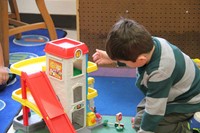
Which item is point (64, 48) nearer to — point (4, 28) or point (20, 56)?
point (4, 28)

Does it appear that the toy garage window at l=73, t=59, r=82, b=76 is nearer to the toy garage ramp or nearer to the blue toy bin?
the toy garage ramp

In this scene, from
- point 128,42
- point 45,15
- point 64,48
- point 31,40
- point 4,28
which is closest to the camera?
point 128,42

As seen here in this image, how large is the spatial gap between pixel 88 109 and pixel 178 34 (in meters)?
0.80

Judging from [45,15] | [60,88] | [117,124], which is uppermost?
[45,15]

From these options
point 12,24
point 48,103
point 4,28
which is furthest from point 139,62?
point 12,24

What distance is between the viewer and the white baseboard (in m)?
2.81

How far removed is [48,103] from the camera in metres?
1.29

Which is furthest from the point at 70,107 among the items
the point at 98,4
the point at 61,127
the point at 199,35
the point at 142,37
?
the point at 199,35

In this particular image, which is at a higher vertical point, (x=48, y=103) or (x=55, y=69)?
(x=55, y=69)

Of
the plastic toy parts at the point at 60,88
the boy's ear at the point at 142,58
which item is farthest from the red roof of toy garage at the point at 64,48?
the boy's ear at the point at 142,58

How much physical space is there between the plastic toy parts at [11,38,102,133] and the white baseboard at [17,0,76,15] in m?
1.47

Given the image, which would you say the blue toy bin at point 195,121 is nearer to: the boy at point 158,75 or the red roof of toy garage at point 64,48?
the boy at point 158,75

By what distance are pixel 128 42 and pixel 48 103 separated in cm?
39

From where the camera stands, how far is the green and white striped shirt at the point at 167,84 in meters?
1.20
